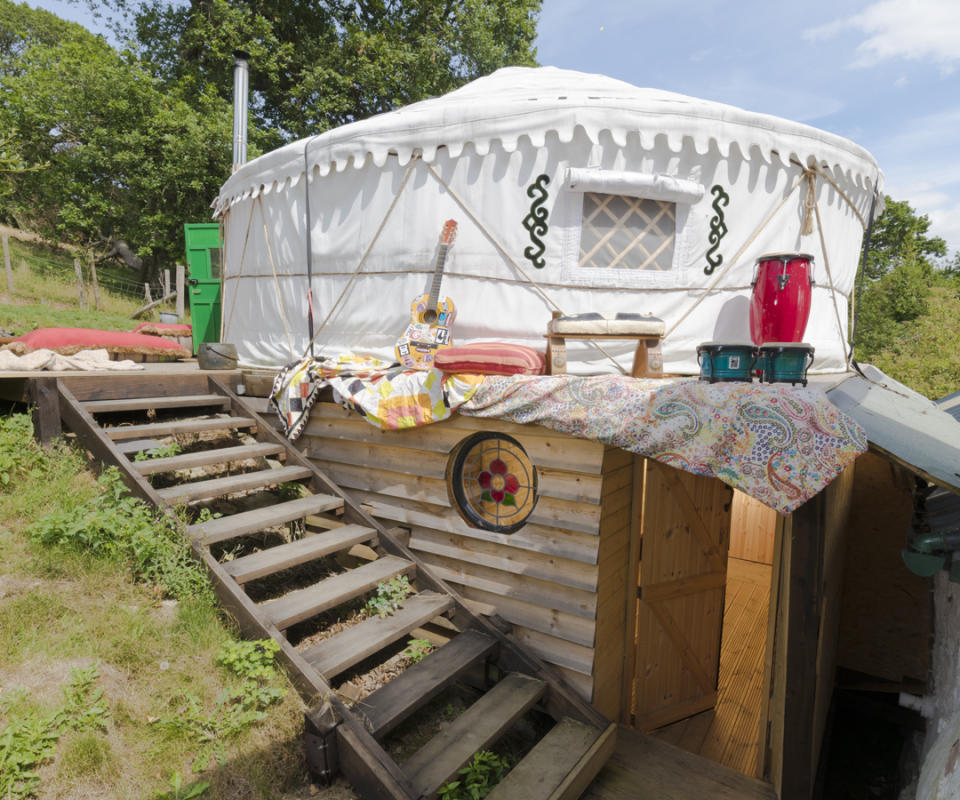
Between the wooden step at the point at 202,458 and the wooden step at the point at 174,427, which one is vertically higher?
the wooden step at the point at 174,427

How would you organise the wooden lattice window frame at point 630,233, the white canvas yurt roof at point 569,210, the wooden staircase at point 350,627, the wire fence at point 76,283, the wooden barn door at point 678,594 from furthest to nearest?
the wire fence at point 76,283, the wooden lattice window frame at point 630,233, the white canvas yurt roof at point 569,210, the wooden barn door at point 678,594, the wooden staircase at point 350,627

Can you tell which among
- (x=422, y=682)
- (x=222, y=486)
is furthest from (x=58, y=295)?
(x=422, y=682)

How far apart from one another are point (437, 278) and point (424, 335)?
46 cm

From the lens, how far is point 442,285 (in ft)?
14.1

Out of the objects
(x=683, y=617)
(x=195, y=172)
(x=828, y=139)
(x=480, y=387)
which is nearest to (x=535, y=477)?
(x=480, y=387)

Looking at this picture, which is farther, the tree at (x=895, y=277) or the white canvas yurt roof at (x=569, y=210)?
the tree at (x=895, y=277)

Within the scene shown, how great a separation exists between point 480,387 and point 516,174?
1799mm

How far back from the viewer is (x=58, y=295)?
42.5ft

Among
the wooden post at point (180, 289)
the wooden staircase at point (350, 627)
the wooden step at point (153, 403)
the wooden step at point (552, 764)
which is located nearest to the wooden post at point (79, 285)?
the wooden post at point (180, 289)

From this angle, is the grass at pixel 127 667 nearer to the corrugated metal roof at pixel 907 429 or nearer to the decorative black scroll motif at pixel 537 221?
the corrugated metal roof at pixel 907 429

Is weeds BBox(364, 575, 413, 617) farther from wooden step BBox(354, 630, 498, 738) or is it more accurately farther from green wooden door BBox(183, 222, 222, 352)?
green wooden door BBox(183, 222, 222, 352)

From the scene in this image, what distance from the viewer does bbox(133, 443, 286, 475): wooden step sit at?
3412 millimetres

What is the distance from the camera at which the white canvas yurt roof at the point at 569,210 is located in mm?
3902

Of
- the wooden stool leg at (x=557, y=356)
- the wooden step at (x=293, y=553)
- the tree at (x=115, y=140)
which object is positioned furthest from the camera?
the tree at (x=115, y=140)
